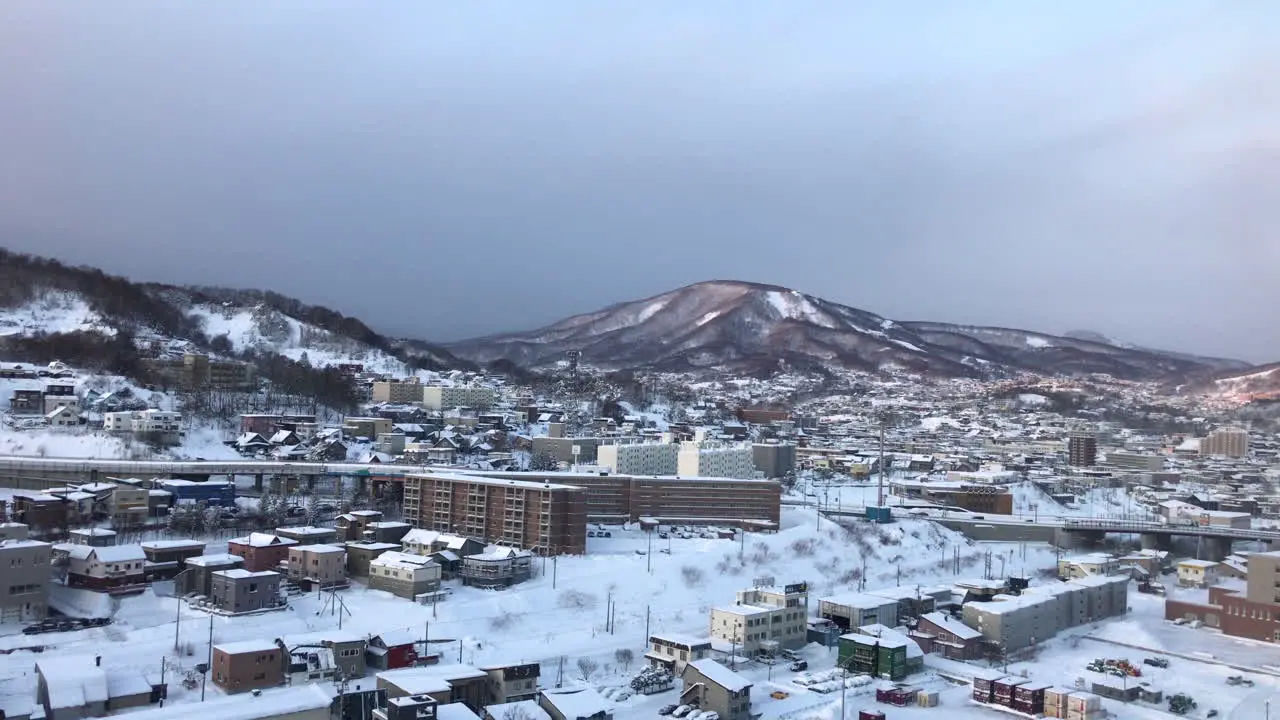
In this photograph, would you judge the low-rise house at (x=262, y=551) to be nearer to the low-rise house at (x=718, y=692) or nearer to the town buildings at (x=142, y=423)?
the low-rise house at (x=718, y=692)

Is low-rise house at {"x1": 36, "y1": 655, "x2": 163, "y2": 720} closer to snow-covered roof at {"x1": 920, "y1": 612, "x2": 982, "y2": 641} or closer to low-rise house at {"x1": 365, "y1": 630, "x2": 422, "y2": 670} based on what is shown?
low-rise house at {"x1": 365, "y1": 630, "x2": 422, "y2": 670}

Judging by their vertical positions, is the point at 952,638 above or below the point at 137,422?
below

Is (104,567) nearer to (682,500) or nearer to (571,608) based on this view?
(571,608)

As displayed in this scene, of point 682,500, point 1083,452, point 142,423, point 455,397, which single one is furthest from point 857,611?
point 1083,452

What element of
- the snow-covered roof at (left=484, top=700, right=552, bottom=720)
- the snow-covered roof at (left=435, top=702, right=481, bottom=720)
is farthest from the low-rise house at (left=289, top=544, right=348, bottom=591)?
the snow-covered roof at (left=435, top=702, right=481, bottom=720)

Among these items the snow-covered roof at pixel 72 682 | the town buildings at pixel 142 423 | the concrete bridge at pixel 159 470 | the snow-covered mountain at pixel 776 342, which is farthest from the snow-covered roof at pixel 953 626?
the snow-covered mountain at pixel 776 342

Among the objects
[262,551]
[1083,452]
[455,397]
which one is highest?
[455,397]
